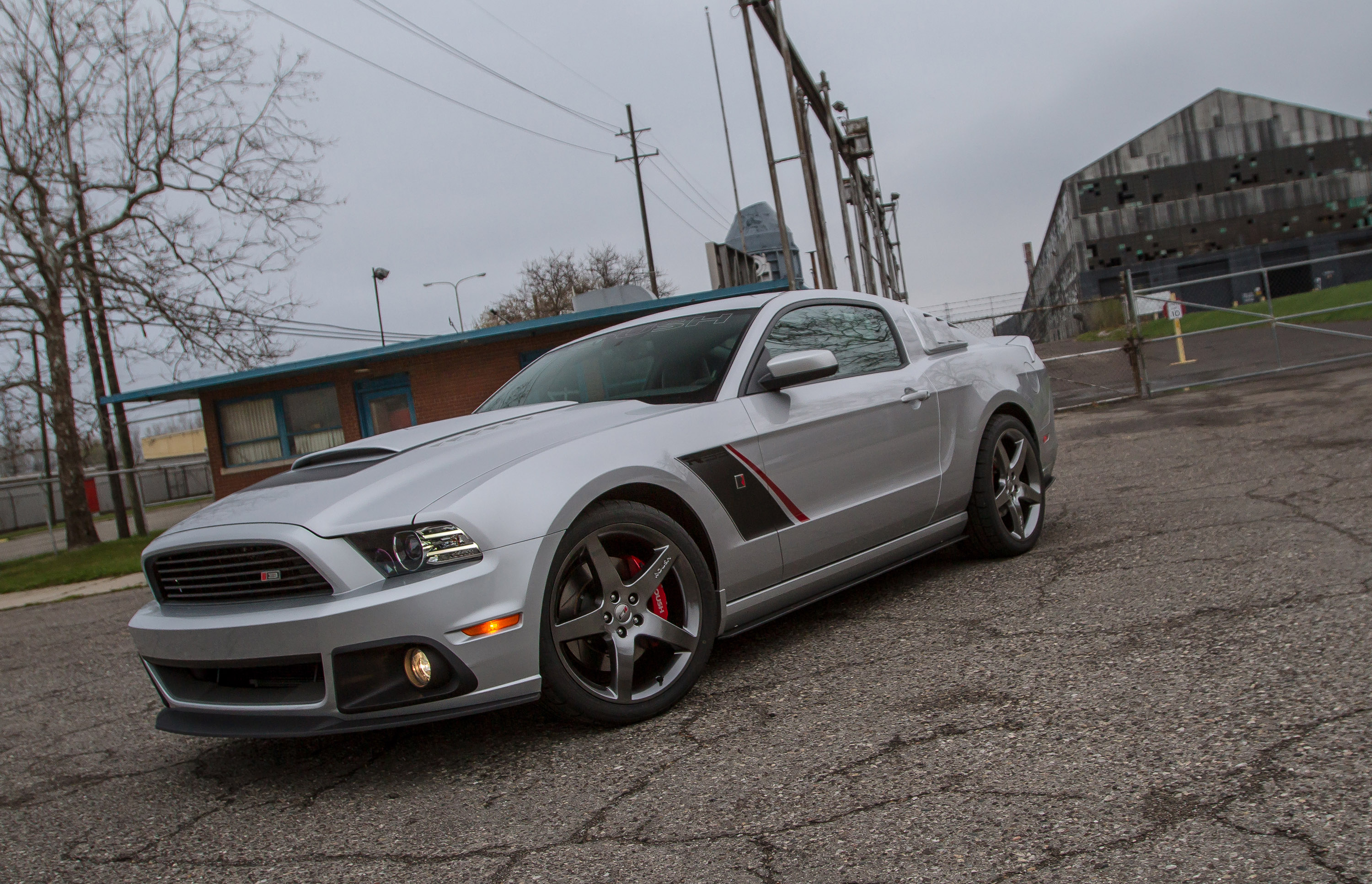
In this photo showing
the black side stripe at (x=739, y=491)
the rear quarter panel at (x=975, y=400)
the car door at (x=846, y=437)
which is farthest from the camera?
the rear quarter panel at (x=975, y=400)

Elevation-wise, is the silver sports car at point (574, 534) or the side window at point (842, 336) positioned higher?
the side window at point (842, 336)

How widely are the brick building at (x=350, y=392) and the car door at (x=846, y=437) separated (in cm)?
1651

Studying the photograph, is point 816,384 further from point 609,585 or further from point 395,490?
point 395,490

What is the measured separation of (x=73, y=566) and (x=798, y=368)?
51.2 feet

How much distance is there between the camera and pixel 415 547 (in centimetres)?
287

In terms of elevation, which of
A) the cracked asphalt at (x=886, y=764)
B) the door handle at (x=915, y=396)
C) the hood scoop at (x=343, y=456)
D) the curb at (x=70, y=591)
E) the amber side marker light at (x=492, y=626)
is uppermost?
the hood scoop at (x=343, y=456)

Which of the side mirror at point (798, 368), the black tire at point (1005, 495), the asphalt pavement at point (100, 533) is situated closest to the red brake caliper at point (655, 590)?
the side mirror at point (798, 368)

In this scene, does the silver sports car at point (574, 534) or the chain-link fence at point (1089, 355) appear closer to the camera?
the silver sports car at point (574, 534)

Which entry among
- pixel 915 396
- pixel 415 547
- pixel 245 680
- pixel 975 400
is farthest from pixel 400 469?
pixel 975 400

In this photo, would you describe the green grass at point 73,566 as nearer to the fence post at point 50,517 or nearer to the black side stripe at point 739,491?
the fence post at point 50,517

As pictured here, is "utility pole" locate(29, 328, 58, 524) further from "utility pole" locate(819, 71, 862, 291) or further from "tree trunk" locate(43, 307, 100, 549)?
"utility pole" locate(819, 71, 862, 291)

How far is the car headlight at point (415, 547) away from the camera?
112 inches

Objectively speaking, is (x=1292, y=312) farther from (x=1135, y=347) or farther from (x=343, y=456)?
(x=343, y=456)

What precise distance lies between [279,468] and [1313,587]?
21.4 m
